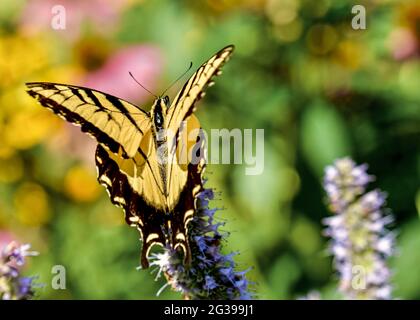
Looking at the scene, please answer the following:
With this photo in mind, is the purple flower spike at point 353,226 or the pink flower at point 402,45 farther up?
the pink flower at point 402,45

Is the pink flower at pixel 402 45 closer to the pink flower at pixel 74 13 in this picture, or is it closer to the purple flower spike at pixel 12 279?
the pink flower at pixel 74 13

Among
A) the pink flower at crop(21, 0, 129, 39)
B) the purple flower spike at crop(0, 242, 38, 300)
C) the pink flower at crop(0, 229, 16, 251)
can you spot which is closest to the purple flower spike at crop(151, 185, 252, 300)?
the purple flower spike at crop(0, 242, 38, 300)

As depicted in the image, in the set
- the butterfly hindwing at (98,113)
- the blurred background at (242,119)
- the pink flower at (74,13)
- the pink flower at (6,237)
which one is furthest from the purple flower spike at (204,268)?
the pink flower at (74,13)

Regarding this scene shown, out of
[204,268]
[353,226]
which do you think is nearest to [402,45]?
[353,226]

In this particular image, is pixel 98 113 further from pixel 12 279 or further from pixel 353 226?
pixel 353 226
